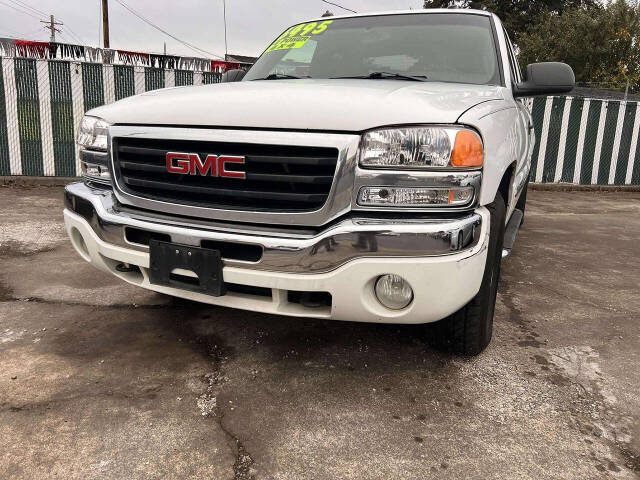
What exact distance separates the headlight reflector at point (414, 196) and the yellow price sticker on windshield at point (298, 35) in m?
2.02

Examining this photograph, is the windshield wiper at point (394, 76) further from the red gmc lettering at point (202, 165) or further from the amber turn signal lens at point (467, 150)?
the red gmc lettering at point (202, 165)

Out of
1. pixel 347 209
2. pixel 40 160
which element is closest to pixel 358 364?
pixel 347 209

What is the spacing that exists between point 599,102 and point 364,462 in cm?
946

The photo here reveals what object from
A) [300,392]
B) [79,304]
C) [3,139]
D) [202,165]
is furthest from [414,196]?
[3,139]

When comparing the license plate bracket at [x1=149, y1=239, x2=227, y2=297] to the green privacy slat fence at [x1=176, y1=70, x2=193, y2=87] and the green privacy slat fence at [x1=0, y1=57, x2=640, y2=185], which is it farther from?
the green privacy slat fence at [x1=176, y1=70, x2=193, y2=87]

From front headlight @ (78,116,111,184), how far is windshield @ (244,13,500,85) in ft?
3.93

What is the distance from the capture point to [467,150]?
191cm

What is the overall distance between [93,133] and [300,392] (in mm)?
1525

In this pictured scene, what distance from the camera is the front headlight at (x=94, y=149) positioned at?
2.46m

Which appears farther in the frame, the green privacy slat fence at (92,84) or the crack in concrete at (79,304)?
the green privacy slat fence at (92,84)

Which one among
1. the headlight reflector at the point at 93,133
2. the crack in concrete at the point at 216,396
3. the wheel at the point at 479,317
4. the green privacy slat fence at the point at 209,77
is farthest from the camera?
the green privacy slat fence at the point at 209,77

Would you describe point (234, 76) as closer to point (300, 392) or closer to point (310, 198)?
point (310, 198)

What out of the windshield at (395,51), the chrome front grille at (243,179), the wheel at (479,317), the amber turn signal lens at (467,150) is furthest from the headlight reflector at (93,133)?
the wheel at (479,317)

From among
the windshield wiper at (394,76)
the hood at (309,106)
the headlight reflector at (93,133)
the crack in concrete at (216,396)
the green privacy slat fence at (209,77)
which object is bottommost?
the crack in concrete at (216,396)
